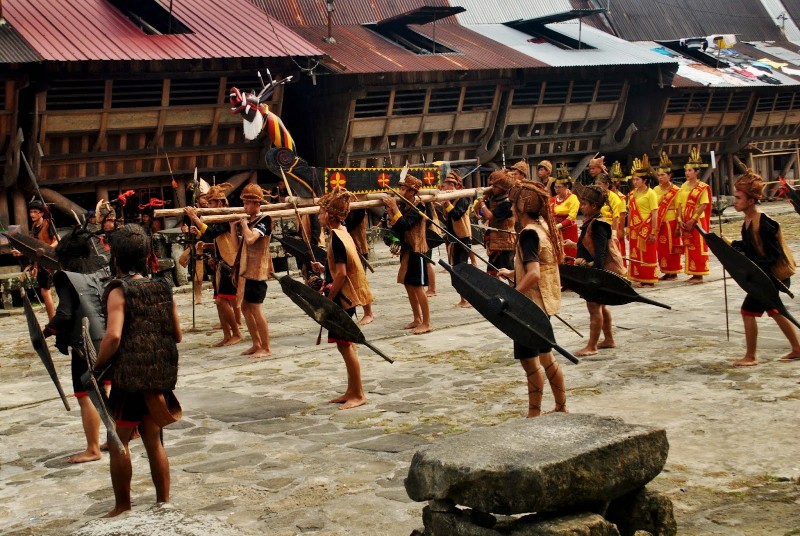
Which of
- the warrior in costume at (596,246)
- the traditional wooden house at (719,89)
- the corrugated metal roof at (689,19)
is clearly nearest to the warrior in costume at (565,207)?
the warrior in costume at (596,246)

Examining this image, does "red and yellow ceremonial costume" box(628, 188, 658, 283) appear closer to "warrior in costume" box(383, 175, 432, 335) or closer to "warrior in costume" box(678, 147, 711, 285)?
"warrior in costume" box(678, 147, 711, 285)

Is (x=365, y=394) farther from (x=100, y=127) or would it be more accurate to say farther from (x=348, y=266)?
(x=100, y=127)

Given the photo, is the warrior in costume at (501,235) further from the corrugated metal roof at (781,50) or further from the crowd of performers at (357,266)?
the corrugated metal roof at (781,50)

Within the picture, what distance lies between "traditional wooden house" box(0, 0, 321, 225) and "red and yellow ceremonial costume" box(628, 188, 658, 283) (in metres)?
6.97

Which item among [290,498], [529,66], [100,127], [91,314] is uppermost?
[529,66]

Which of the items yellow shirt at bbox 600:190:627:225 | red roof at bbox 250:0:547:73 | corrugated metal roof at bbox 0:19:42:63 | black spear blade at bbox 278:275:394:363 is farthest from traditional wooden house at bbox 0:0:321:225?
black spear blade at bbox 278:275:394:363

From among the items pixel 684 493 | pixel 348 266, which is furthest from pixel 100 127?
pixel 684 493

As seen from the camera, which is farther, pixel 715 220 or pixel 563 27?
pixel 563 27

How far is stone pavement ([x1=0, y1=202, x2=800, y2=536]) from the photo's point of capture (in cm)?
671

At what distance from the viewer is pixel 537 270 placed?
828 cm

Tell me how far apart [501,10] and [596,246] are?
63.3ft

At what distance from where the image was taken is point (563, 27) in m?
29.5

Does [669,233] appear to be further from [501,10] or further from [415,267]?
[501,10]

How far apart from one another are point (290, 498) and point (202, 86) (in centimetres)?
1494
